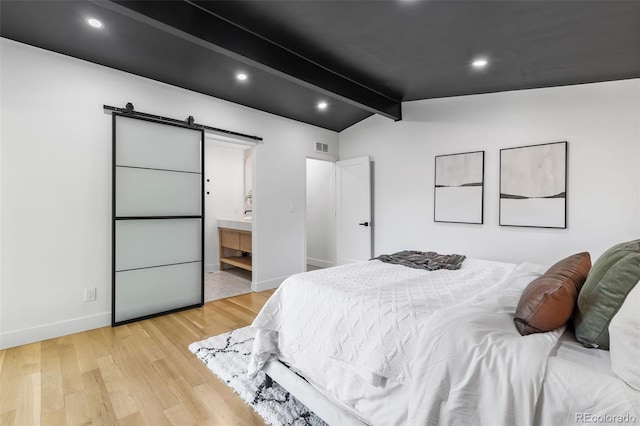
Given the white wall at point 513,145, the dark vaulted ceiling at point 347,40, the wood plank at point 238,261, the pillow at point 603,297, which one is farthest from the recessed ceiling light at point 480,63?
the wood plank at point 238,261

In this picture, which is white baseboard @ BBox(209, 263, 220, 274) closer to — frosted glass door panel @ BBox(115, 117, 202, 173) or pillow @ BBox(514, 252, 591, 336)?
frosted glass door panel @ BBox(115, 117, 202, 173)

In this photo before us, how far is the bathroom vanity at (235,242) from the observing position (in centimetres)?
491

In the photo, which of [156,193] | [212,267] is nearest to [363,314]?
[156,193]

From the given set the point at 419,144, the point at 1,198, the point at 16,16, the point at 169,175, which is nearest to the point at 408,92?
the point at 419,144

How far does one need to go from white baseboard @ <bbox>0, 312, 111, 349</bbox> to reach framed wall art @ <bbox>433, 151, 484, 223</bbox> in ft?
13.2

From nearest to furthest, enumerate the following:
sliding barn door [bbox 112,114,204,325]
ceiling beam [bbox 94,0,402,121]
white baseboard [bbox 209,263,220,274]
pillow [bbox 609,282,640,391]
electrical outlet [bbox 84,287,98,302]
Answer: pillow [bbox 609,282,640,391] → ceiling beam [bbox 94,0,402,121] → electrical outlet [bbox 84,287,98,302] → sliding barn door [bbox 112,114,204,325] → white baseboard [bbox 209,263,220,274]

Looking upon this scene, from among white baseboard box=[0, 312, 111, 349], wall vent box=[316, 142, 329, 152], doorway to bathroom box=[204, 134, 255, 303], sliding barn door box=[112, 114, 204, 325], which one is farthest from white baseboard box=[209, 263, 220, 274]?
wall vent box=[316, 142, 329, 152]

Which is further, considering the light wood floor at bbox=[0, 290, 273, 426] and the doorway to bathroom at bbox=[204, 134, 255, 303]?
the doorway to bathroom at bbox=[204, 134, 255, 303]

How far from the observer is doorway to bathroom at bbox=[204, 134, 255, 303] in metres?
5.09

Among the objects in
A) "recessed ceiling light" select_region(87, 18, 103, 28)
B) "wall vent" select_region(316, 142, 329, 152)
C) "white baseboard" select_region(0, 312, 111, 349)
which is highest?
"recessed ceiling light" select_region(87, 18, 103, 28)

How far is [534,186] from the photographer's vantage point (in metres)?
3.23

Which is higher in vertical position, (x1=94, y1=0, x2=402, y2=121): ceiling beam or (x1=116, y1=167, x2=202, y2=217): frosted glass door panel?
(x1=94, y1=0, x2=402, y2=121): ceiling beam

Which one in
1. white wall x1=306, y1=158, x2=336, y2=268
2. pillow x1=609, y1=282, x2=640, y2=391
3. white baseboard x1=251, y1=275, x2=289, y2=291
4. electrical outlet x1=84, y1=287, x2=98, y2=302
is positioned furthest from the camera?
white wall x1=306, y1=158, x2=336, y2=268

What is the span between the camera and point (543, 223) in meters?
3.18
